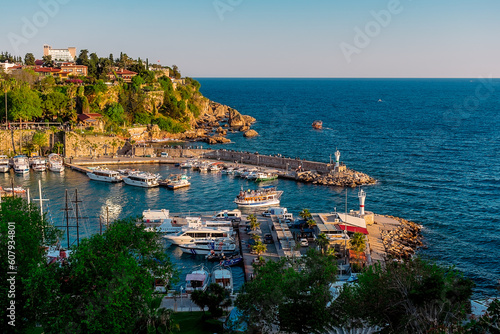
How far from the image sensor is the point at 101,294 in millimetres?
20234

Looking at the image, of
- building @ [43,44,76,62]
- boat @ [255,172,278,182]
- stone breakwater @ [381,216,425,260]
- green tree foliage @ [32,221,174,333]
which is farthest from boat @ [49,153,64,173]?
building @ [43,44,76,62]

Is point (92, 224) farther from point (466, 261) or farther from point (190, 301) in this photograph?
point (466, 261)

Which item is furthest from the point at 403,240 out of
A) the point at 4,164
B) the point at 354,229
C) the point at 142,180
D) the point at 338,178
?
the point at 4,164

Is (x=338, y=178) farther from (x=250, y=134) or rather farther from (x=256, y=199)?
(x=250, y=134)

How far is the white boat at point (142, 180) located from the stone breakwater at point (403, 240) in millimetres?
30096

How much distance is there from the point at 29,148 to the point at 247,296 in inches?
2456

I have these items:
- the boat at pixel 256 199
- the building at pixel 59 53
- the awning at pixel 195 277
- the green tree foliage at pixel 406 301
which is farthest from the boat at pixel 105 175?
the building at pixel 59 53

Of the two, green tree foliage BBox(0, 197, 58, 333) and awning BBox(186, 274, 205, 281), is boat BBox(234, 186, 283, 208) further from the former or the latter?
green tree foliage BBox(0, 197, 58, 333)

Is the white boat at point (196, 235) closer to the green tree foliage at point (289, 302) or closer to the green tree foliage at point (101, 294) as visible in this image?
the green tree foliage at point (289, 302)

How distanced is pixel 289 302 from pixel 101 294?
27.1 ft

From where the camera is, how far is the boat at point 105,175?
63.5m

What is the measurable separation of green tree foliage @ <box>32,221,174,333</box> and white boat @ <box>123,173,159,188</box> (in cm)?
3904

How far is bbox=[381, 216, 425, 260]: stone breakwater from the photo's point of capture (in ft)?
Answer: 129

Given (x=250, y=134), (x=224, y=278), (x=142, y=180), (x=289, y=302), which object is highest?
(x=250, y=134)
